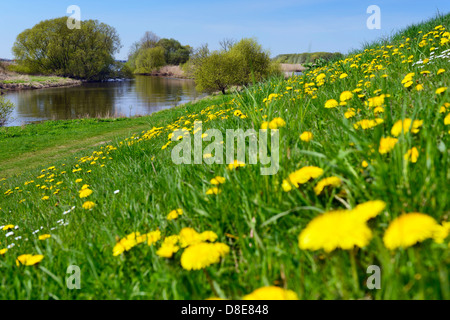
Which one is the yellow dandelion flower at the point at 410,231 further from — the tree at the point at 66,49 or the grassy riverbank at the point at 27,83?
the tree at the point at 66,49

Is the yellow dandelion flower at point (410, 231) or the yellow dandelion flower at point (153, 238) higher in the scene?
the yellow dandelion flower at point (410, 231)

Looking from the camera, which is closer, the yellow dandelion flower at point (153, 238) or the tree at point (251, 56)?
the yellow dandelion flower at point (153, 238)

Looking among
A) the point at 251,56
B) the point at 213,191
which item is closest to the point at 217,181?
the point at 213,191

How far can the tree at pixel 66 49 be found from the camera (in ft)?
244

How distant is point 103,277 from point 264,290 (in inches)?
34.0

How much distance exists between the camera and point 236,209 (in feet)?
5.16

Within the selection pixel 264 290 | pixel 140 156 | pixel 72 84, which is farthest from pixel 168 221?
pixel 72 84

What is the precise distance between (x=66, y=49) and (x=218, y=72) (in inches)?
2228

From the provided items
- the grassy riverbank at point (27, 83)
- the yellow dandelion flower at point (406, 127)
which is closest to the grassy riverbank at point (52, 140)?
the yellow dandelion flower at point (406, 127)

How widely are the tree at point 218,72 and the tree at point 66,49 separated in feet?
154

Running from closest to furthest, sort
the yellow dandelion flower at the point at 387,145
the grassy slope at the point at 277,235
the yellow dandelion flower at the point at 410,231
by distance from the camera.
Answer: the yellow dandelion flower at the point at 410,231 → the grassy slope at the point at 277,235 → the yellow dandelion flower at the point at 387,145

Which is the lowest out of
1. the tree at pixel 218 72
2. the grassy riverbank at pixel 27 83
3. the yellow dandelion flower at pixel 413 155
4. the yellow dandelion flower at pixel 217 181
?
the yellow dandelion flower at pixel 217 181

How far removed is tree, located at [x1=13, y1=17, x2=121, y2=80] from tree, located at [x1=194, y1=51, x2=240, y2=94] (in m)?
46.9
